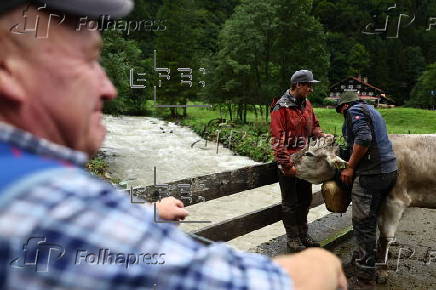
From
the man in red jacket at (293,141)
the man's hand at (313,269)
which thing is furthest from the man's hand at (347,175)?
the man's hand at (313,269)

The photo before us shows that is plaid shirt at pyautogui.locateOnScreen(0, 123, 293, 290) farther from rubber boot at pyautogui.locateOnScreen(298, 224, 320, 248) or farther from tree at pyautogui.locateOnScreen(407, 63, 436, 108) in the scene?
tree at pyautogui.locateOnScreen(407, 63, 436, 108)

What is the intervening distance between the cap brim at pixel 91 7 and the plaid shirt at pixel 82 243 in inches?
6.9

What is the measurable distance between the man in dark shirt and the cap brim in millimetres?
3591

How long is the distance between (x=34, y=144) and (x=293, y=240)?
4341 mm

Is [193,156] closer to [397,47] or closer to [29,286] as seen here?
[29,286]

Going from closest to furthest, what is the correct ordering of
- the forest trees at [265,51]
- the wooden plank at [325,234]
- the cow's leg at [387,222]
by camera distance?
the cow's leg at [387,222], the wooden plank at [325,234], the forest trees at [265,51]

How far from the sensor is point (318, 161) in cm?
420

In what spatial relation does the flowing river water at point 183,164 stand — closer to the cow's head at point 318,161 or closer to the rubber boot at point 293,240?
the rubber boot at point 293,240

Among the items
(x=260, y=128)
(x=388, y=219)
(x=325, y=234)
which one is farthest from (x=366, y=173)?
(x=260, y=128)

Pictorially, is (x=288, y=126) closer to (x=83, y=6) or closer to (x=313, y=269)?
(x=313, y=269)

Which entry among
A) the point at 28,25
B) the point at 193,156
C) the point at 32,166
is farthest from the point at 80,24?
the point at 193,156

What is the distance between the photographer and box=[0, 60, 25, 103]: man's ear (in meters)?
0.52

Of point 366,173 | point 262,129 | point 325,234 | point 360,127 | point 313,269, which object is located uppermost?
point 313,269

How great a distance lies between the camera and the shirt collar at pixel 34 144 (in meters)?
0.49
